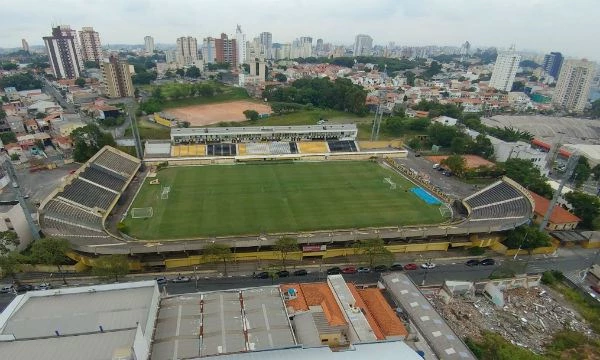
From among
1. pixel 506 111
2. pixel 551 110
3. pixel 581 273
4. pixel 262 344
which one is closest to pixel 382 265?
pixel 262 344

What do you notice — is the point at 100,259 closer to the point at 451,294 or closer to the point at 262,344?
the point at 262,344

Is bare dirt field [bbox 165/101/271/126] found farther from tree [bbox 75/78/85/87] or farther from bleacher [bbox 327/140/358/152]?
tree [bbox 75/78/85/87]

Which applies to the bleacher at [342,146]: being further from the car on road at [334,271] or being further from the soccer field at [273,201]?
the car on road at [334,271]

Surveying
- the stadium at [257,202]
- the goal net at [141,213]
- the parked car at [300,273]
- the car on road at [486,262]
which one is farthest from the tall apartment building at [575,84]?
the goal net at [141,213]

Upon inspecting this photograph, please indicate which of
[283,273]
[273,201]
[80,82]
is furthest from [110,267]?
[80,82]

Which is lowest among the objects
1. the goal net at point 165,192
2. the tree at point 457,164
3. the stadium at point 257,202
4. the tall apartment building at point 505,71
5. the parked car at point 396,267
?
the parked car at point 396,267
